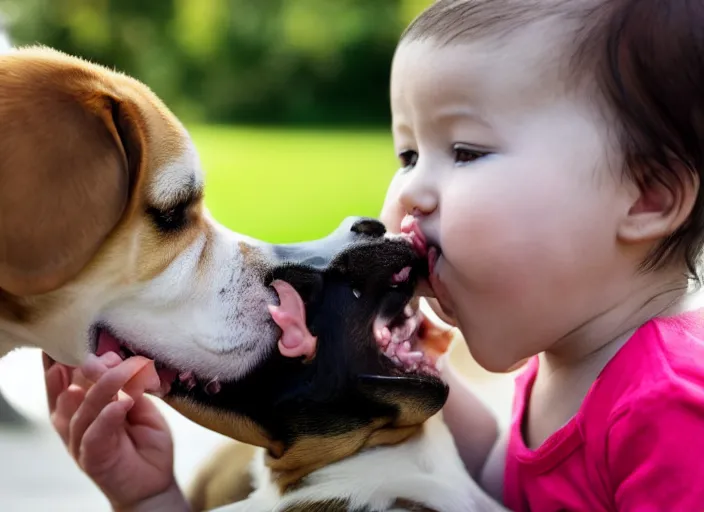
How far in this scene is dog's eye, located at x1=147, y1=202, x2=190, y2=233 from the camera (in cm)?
151

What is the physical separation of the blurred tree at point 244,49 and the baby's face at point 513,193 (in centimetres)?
888

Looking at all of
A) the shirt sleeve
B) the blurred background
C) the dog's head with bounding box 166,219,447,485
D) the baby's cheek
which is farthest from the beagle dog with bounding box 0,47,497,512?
the blurred background

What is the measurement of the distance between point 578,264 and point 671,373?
0.66 feet

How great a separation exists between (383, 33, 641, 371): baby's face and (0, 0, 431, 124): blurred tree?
888cm

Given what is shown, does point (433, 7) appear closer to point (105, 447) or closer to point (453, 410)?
point (453, 410)

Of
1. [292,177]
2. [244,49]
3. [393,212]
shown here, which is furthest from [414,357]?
[244,49]

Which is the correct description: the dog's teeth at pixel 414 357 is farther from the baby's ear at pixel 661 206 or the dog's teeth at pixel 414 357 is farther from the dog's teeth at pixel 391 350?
the baby's ear at pixel 661 206

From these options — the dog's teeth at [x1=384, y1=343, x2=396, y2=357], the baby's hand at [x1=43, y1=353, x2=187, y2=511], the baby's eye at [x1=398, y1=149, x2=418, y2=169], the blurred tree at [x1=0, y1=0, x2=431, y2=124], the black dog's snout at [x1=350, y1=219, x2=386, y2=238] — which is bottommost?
the blurred tree at [x1=0, y1=0, x2=431, y2=124]

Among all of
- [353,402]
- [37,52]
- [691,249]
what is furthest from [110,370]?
[691,249]

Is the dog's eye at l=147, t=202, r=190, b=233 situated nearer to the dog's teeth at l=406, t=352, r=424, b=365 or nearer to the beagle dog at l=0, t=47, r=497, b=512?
the beagle dog at l=0, t=47, r=497, b=512

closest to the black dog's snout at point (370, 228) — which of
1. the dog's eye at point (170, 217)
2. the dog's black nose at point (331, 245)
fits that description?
the dog's black nose at point (331, 245)

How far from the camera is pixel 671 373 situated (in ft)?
4.48

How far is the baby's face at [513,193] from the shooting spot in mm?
1395

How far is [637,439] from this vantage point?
134cm
